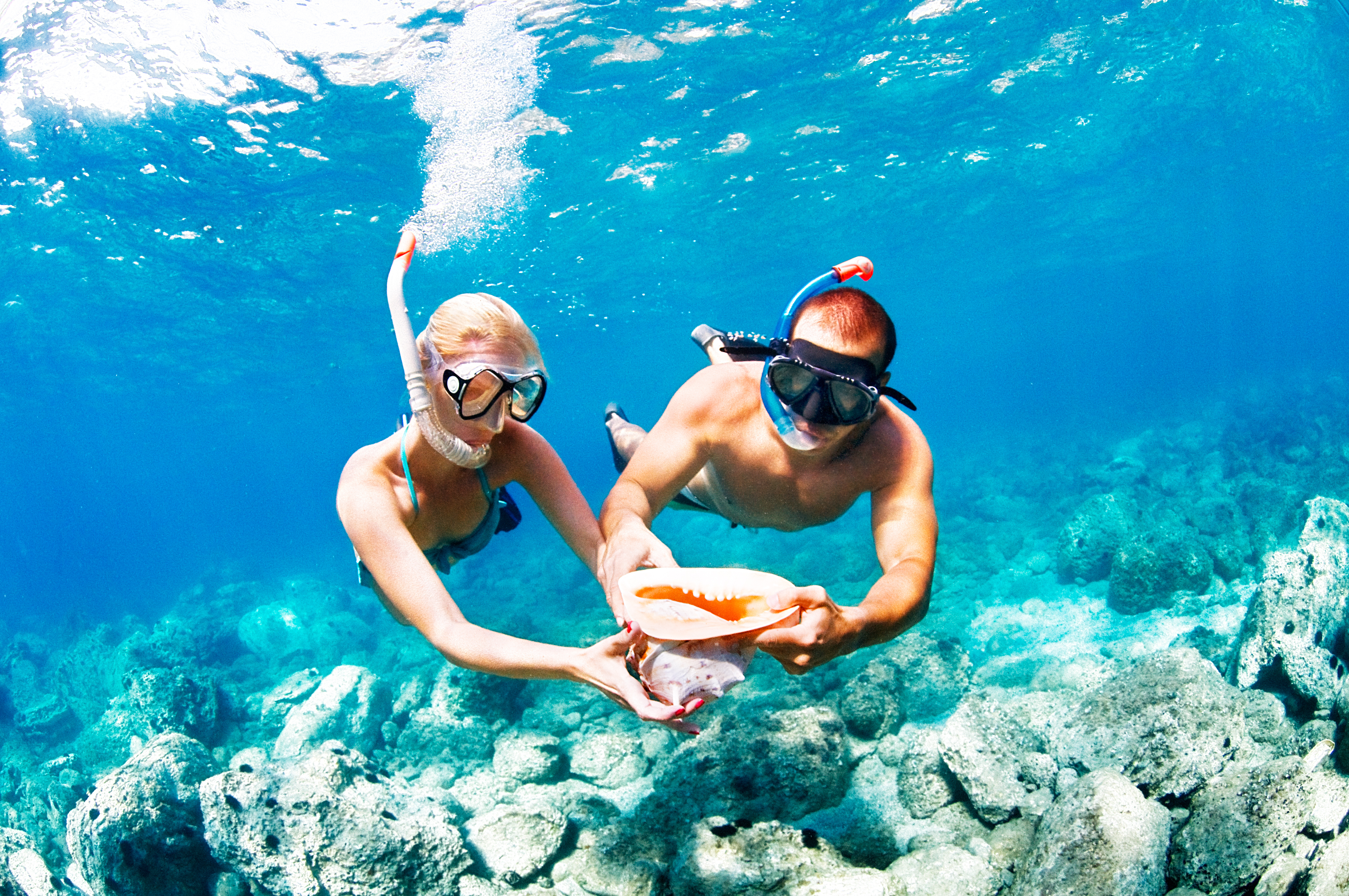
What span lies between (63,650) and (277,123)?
1848cm

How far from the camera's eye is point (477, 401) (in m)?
3.05

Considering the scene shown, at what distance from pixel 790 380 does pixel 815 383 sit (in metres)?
0.12

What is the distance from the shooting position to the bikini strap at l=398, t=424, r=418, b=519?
3.28 meters

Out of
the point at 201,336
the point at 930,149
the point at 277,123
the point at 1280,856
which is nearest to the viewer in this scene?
the point at 1280,856

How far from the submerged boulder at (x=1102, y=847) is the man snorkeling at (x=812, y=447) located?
5.03ft

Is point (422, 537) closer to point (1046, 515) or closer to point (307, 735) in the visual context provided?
point (307, 735)

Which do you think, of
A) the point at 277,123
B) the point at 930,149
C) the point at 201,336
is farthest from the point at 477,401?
the point at 201,336

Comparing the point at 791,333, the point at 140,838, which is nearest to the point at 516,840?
the point at 140,838

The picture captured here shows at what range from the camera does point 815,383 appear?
311 cm

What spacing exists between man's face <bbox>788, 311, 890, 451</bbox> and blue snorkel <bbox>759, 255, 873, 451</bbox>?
32mm

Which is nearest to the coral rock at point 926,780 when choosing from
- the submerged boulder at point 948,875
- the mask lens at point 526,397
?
the submerged boulder at point 948,875

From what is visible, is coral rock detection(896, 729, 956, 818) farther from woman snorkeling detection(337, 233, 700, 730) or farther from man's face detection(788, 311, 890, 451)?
woman snorkeling detection(337, 233, 700, 730)

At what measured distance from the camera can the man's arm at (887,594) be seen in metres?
2.02

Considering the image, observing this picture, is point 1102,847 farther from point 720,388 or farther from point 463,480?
point 463,480
